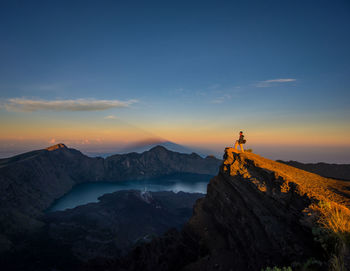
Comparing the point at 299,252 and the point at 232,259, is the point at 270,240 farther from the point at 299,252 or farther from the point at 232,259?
the point at 232,259

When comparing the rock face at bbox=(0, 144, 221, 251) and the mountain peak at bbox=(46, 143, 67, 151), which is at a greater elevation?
the mountain peak at bbox=(46, 143, 67, 151)

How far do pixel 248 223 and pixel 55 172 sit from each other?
130 meters

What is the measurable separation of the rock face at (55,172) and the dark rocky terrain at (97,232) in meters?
5.98

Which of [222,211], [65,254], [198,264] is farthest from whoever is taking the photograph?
[65,254]

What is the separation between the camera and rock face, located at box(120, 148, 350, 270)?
9.45m

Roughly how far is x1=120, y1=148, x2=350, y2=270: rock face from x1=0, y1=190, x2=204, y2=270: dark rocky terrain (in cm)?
1099

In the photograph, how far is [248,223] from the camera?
13.6 metres

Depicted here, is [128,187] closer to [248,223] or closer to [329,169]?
[329,169]

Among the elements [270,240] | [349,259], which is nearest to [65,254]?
[270,240]

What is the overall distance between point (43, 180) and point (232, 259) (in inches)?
4489

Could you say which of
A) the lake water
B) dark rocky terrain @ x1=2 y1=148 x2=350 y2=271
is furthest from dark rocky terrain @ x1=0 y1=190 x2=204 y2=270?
the lake water

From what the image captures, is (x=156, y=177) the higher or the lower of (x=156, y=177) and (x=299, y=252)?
the lower

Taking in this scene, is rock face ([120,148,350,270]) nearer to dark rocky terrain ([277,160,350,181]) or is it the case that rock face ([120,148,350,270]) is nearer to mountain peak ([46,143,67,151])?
dark rocky terrain ([277,160,350,181])

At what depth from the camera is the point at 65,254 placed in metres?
38.0
